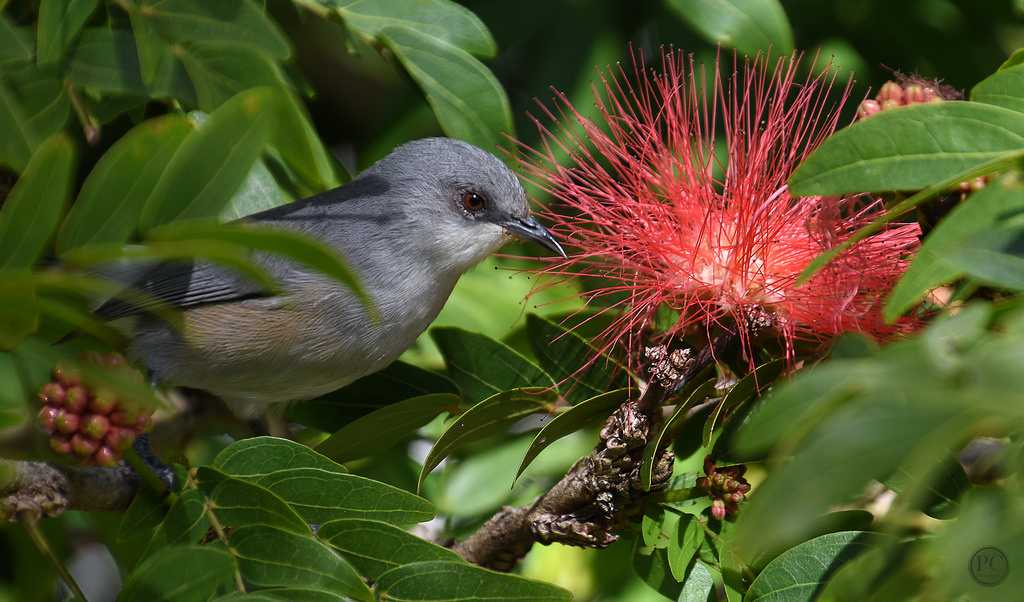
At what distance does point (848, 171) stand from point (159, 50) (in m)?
1.74

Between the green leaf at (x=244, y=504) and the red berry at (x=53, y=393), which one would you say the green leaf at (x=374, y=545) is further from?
the red berry at (x=53, y=393)

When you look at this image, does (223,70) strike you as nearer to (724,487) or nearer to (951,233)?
(724,487)

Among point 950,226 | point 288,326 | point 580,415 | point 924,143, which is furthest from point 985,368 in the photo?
point 288,326

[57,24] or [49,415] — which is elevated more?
[57,24]

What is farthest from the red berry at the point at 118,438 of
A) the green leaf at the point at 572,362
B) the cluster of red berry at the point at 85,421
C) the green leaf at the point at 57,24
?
the green leaf at the point at 572,362

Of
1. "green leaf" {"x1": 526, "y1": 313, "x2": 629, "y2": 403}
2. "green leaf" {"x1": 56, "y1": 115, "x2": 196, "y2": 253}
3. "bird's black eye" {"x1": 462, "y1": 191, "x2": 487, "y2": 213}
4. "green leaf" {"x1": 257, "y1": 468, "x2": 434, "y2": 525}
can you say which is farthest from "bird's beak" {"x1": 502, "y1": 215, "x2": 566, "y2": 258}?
"green leaf" {"x1": 56, "y1": 115, "x2": 196, "y2": 253}

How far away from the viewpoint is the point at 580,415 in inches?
102

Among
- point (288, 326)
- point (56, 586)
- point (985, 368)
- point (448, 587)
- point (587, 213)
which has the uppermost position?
point (985, 368)

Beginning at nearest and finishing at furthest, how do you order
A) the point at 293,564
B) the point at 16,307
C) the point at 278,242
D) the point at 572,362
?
the point at 278,242 → the point at 16,307 → the point at 293,564 → the point at 572,362

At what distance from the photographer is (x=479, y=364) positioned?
2936mm

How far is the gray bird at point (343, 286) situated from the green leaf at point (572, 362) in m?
0.51

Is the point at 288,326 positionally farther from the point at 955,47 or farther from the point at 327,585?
the point at 955,47

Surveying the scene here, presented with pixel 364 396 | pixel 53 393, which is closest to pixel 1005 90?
pixel 364 396

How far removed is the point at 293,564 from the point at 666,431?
0.86m
